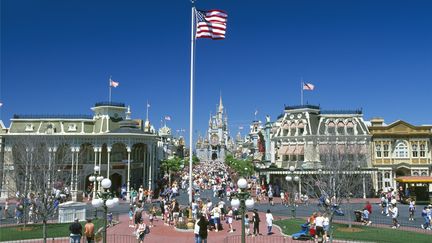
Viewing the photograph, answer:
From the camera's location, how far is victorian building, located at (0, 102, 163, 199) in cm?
4653

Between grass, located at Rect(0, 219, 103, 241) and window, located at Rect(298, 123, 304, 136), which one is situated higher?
window, located at Rect(298, 123, 304, 136)

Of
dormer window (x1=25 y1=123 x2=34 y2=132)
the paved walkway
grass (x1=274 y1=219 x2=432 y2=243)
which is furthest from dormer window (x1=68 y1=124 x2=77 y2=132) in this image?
grass (x1=274 y1=219 x2=432 y2=243)

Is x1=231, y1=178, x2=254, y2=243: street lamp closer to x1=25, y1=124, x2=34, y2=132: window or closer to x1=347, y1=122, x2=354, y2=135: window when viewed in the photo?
x1=347, y1=122, x2=354, y2=135: window

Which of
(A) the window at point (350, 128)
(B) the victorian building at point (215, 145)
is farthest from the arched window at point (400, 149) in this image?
(B) the victorian building at point (215, 145)

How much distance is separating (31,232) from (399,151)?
40917 mm

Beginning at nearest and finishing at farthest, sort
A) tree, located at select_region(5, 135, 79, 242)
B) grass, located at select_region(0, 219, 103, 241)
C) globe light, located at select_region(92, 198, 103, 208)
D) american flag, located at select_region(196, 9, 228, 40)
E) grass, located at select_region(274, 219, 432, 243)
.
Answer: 1. globe light, located at select_region(92, 198, 103, 208)
2. grass, located at select_region(274, 219, 432, 243)
3. grass, located at select_region(0, 219, 103, 241)
4. tree, located at select_region(5, 135, 79, 242)
5. american flag, located at select_region(196, 9, 228, 40)

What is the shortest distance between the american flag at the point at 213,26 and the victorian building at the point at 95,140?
23.6 metres

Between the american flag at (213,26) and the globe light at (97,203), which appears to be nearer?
the globe light at (97,203)

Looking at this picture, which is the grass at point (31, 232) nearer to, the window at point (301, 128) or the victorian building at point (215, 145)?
the window at point (301, 128)

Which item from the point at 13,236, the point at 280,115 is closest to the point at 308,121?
the point at 280,115

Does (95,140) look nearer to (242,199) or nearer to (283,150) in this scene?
(283,150)

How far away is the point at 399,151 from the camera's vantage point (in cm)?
4903

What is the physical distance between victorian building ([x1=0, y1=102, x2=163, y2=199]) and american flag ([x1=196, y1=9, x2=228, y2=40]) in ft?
77.6

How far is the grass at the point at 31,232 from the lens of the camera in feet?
70.6
